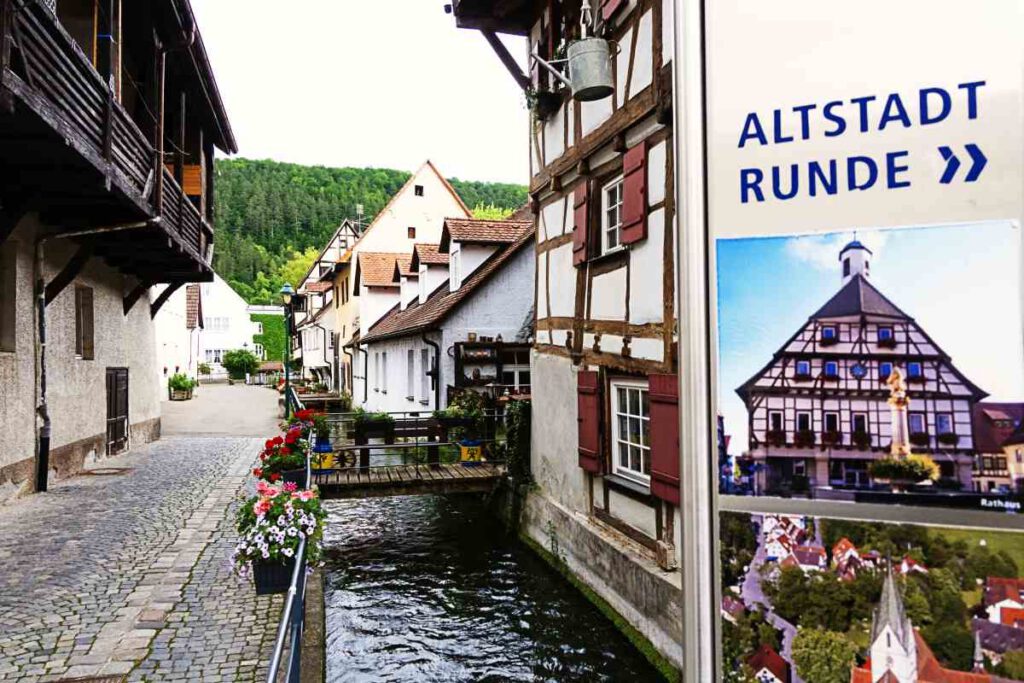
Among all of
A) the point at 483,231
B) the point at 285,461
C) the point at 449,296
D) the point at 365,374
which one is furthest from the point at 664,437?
the point at 365,374

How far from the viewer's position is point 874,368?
215 cm

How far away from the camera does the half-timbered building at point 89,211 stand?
7.57 meters

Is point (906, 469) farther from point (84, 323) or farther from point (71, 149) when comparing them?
point (84, 323)

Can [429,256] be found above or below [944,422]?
above

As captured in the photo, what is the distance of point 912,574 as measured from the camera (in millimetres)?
2049

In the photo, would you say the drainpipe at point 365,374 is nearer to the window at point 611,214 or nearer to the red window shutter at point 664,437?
the window at point 611,214

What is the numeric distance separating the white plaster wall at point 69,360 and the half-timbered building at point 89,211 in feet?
0.13

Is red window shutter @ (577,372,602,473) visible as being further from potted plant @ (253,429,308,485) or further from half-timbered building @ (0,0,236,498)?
half-timbered building @ (0,0,236,498)

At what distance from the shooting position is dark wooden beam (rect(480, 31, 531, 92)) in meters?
11.3

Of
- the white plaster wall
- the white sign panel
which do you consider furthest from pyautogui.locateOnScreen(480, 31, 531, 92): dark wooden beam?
the white sign panel

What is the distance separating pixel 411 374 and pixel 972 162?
19.3 metres

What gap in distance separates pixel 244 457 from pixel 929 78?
15.5m

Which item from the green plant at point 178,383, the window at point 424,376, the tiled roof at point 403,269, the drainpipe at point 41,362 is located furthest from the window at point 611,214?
the green plant at point 178,383

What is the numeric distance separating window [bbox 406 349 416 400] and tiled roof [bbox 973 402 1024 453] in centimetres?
1852
